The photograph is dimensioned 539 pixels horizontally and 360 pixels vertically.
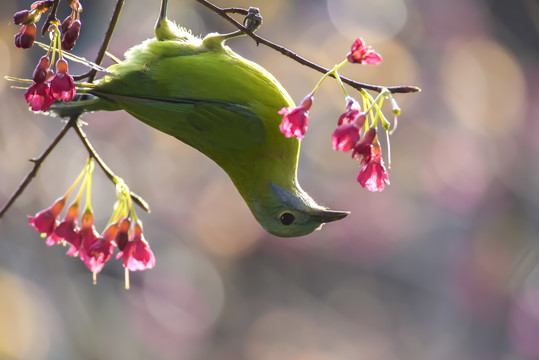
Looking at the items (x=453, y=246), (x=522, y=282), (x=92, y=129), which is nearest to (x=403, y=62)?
(x=453, y=246)

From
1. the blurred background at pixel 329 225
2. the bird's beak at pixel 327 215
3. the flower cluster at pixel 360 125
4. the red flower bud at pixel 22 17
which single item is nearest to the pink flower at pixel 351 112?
the flower cluster at pixel 360 125

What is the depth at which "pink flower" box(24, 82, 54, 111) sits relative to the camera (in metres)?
1.55

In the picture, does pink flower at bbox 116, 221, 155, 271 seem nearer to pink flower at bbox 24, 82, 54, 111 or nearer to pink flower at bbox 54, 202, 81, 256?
pink flower at bbox 54, 202, 81, 256

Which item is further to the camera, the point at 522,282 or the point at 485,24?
the point at 485,24

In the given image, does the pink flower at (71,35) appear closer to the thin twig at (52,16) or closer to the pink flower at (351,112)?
the thin twig at (52,16)

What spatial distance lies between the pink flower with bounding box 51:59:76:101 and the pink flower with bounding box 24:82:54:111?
0.07 ft

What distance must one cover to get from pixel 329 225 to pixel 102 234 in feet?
14.3

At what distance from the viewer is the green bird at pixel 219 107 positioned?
70.0 inches

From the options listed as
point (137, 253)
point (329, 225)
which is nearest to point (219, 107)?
point (137, 253)

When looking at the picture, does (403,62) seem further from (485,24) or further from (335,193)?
(335,193)

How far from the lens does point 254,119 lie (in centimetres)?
181

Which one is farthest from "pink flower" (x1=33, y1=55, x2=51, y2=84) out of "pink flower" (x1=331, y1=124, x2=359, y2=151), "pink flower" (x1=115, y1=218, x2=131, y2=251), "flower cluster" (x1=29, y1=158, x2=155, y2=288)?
"pink flower" (x1=331, y1=124, x2=359, y2=151)

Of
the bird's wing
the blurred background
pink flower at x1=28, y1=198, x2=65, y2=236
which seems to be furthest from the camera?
the blurred background

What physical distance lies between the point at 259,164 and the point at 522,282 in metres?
4.97
